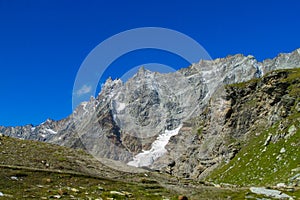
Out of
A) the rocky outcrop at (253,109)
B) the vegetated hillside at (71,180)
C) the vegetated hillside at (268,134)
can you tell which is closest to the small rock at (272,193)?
the vegetated hillside at (71,180)

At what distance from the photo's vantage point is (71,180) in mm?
36125

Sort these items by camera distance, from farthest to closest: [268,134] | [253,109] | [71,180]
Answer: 1. [253,109]
2. [268,134]
3. [71,180]

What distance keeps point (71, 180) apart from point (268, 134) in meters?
114

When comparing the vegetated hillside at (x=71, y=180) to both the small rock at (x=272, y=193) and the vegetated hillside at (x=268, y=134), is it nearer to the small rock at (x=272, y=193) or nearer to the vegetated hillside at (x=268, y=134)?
the small rock at (x=272, y=193)

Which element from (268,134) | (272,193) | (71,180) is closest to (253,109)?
(268,134)

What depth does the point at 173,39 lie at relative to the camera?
6069 cm

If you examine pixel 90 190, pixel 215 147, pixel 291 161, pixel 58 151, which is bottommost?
pixel 90 190

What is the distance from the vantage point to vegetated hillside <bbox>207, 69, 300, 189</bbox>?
97.7 meters

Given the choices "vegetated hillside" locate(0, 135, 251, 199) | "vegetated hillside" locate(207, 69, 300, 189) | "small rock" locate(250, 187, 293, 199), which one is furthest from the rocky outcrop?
"vegetated hillside" locate(0, 135, 251, 199)

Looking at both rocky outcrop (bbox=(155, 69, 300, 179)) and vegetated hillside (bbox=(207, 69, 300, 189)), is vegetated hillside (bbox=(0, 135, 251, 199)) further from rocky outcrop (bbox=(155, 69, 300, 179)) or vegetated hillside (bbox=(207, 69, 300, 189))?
rocky outcrop (bbox=(155, 69, 300, 179))

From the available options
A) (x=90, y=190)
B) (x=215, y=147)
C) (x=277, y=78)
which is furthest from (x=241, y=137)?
(x=90, y=190)

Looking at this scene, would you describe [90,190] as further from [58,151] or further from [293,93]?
[293,93]

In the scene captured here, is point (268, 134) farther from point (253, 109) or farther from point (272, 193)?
point (272, 193)

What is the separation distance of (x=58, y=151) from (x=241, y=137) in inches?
5589
